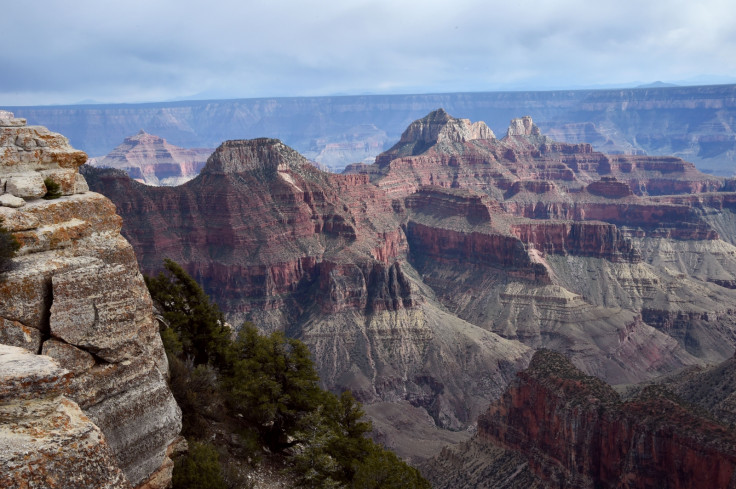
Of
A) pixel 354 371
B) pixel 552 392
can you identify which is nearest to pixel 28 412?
pixel 552 392

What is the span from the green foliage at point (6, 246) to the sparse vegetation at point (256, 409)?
944 centimetres

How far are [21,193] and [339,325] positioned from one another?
275ft

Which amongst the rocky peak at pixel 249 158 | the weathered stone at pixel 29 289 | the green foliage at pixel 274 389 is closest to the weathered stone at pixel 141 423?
the weathered stone at pixel 29 289

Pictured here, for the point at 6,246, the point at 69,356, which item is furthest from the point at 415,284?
the point at 6,246

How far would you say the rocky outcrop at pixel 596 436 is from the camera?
134 feet

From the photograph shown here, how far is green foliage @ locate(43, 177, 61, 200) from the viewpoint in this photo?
69.3 feet

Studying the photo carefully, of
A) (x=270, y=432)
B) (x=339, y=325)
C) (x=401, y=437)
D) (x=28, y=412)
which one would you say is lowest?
(x=401, y=437)

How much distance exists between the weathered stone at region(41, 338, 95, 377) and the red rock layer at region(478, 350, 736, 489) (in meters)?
37.3

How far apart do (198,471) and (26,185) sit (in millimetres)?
11564

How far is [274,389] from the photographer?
103 ft

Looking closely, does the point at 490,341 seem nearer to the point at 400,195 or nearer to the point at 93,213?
the point at 400,195

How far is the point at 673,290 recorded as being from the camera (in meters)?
132

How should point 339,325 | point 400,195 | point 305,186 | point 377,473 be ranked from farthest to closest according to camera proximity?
1. point 400,195
2. point 305,186
3. point 339,325
4. point 377,473

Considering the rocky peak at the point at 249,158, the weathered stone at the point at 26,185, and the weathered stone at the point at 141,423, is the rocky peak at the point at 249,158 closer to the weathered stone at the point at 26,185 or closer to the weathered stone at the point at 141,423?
the weathered stone at the point at 26,185
